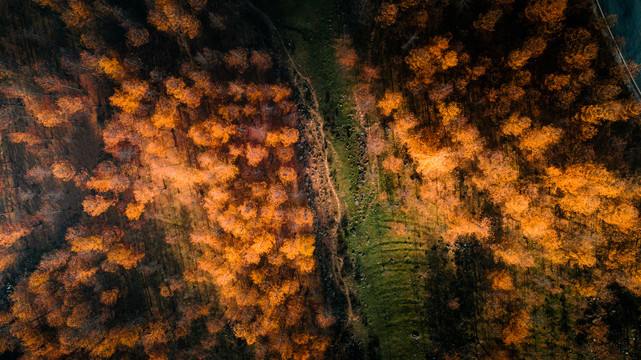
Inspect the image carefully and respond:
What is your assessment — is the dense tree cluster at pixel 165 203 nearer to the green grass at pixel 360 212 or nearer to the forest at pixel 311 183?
the forest at pixel 311 183

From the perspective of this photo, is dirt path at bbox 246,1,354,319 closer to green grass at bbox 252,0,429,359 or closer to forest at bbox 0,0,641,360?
forest at bbox 0,0,641,360

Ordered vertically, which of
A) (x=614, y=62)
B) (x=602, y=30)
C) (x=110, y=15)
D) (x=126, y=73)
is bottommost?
(x=614, y=62)

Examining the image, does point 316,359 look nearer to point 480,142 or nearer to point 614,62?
point 480,142

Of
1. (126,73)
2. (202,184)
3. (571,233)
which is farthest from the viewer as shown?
(202,184)

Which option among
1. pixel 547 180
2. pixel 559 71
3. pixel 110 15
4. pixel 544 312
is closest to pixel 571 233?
pixel 547 180

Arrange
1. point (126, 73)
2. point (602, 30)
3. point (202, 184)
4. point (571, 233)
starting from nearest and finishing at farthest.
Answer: point (602, 30) → point (571, 233) → point (126, 73) → point (202, 184)

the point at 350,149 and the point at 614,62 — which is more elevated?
the point at 614,62

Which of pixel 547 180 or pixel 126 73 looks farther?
pixel 126 73
